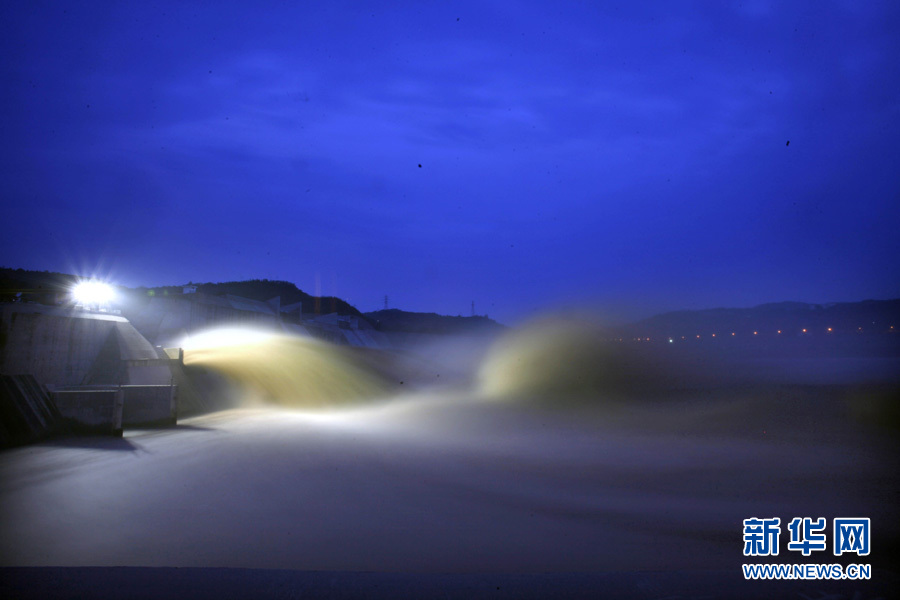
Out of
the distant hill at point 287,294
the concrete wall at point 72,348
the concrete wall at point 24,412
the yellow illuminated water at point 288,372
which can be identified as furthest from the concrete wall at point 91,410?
the distant hill at point 287,294

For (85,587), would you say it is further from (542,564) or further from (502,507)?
(502,507)

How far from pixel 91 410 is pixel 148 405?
212 centimetres

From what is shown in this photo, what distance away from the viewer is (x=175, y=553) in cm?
688

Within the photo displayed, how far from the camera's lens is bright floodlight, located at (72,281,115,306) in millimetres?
22953

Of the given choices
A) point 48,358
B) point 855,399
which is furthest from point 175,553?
point 855,399

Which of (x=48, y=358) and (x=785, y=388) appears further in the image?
(x=785, y=388)

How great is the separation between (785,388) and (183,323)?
142 ft

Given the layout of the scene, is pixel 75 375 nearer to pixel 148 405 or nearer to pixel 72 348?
pixel 72 348

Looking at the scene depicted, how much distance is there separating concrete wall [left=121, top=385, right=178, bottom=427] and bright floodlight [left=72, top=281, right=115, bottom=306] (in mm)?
7938

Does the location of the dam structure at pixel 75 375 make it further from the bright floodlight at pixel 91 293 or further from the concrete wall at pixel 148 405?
the bright floodlight at pixel 91 293

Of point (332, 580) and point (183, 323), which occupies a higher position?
point (183, 323)

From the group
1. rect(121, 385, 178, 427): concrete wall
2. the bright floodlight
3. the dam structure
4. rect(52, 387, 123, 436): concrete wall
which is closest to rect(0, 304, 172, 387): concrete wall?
the dam structure

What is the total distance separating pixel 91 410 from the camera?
15602mm

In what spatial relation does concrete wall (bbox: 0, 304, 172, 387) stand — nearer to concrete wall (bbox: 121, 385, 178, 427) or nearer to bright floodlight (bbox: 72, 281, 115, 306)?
bright floodlight (bbox: 72, 281, 115, 306)
